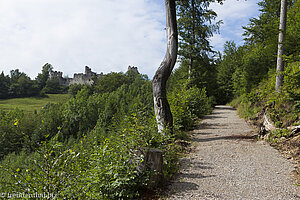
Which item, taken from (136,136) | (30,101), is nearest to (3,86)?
(30,101)

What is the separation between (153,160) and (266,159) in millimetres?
2909

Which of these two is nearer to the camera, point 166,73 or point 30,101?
point 166,73

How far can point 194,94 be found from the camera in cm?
1195

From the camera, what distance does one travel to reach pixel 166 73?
6797 millimetres

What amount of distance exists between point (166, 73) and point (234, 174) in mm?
3610

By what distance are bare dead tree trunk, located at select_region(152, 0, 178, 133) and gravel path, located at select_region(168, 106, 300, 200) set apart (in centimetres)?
134

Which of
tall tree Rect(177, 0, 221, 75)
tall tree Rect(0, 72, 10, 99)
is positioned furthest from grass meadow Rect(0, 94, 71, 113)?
tall tree Rect(177, 0, 221, 75)

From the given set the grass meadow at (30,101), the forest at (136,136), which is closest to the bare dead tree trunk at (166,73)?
the forest at (136,136)

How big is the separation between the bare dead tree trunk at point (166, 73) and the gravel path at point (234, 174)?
1340mm

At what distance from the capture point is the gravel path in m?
3.36

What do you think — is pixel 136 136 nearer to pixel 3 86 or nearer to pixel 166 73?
pixel 166 73

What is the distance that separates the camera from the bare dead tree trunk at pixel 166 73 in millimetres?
6637

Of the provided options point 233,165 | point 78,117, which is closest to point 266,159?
point 233,165

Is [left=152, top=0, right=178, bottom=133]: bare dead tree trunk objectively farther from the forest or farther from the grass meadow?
the grass meadow
